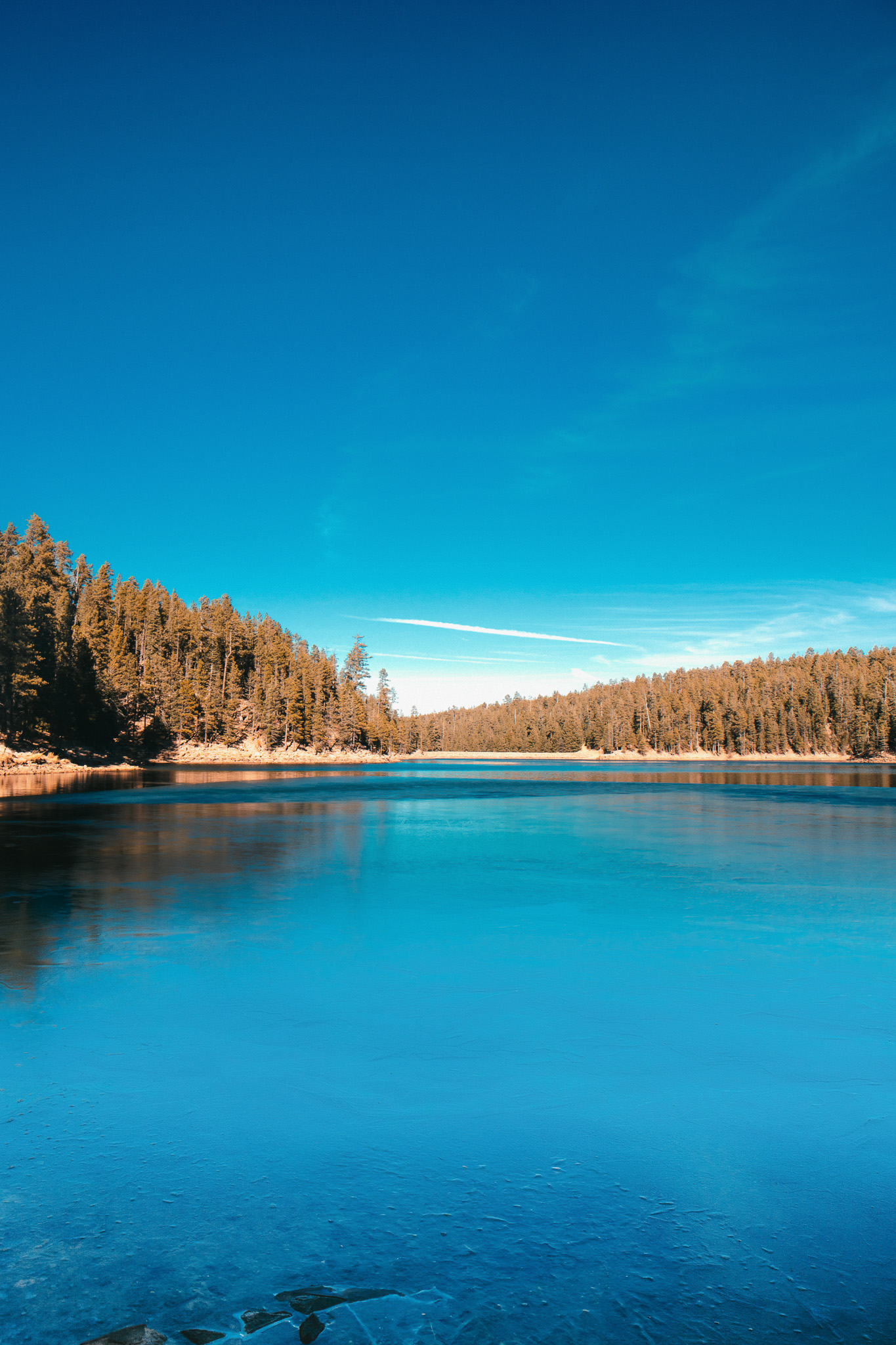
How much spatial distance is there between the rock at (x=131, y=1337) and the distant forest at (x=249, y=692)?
52246 millimetres

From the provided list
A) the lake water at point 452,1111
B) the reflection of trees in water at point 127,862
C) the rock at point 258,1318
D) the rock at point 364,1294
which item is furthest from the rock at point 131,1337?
the reflection of trees in water at point 127,862

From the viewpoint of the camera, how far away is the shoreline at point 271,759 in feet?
183

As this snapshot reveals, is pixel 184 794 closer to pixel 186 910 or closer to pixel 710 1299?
pixel 186 910

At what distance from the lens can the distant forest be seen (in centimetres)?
5744

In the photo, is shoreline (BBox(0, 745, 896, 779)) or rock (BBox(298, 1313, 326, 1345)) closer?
rock (BBox(298, 1313, 326, 1345))

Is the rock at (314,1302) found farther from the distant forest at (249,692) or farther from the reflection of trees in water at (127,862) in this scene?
the distant forest at (249,692)

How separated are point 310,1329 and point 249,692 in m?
112

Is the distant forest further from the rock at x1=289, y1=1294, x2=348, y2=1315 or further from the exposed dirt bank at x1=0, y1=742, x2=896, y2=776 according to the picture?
the rock at x1=289, y1=1294, x2=348, y2=1315

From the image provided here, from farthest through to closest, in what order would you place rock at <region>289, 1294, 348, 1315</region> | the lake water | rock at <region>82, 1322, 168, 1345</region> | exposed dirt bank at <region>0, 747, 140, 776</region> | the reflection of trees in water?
exposed dirt bank at <region>0, 747, 140, 776</region> < the reflection of trees in water < the lake water < rock at <region>289, 1294, 348, 1315</region> < rock at <region>82, 1322, 168, 1345</region>

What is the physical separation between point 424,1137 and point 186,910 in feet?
24.8

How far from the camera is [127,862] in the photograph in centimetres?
1576

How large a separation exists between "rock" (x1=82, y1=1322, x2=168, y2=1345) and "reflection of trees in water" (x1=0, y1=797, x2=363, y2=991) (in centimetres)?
534

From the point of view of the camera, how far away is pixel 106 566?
94.6 meters

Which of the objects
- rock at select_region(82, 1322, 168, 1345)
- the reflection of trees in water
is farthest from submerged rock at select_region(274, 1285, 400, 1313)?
the reflection of trees in water
